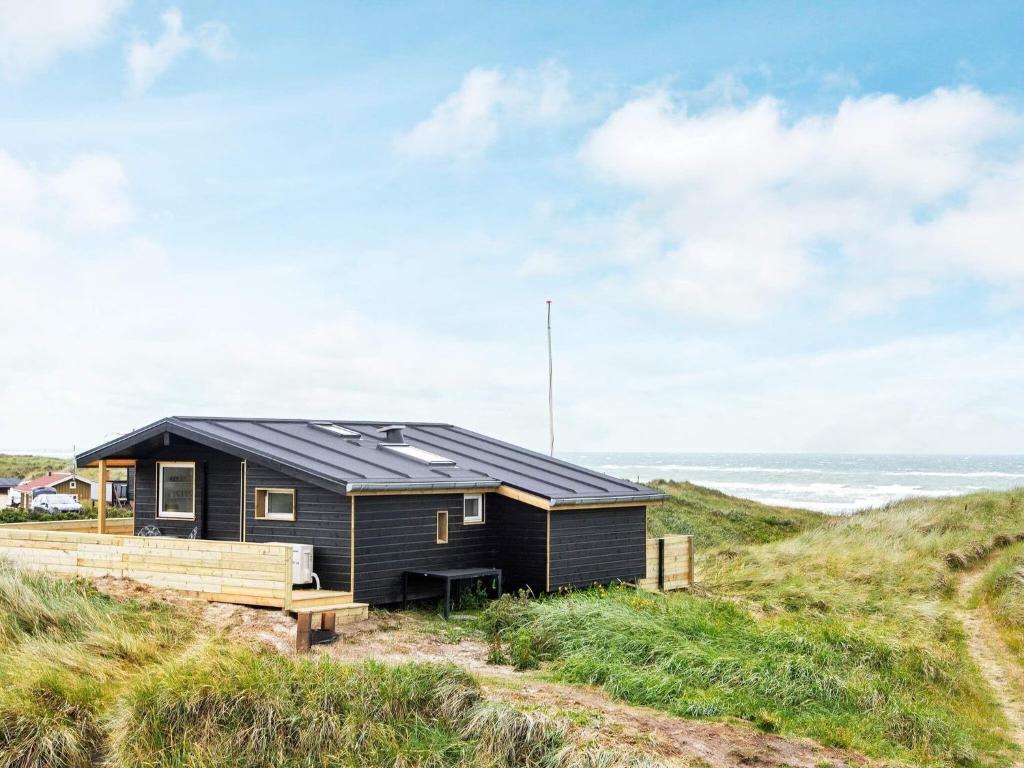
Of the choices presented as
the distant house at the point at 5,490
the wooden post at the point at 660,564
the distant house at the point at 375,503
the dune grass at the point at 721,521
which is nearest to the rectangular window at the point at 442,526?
the distant house at the point at 375,503

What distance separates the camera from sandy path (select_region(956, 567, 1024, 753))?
1177cm

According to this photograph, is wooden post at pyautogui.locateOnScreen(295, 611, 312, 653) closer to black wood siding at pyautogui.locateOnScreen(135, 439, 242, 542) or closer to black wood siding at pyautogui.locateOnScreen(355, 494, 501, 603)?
black wood siding at pyautogui.locateOnScreen(355, 494, 501, 603)

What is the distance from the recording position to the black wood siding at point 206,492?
54.8ft

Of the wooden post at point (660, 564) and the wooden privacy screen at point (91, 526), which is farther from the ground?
the wooden privacy screen at point (91, 526)

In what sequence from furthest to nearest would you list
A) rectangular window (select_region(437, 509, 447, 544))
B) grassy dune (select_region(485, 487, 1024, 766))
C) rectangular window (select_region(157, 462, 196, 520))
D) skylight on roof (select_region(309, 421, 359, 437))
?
skylight on roof (select_region(309, 421, 359, 437)) < rectangular window (select_region(157, 462, 196, 520)) < rectangular window (select_region(437, 509, 447, 544)) < grassy dune (select_region(485, 487, 1024, 766))

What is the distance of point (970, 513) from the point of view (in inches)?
1175

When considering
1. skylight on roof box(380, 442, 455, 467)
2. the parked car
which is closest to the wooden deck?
skylight on roof box(380, 442, 455, 467)

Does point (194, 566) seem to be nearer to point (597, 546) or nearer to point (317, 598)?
point (317, 598)

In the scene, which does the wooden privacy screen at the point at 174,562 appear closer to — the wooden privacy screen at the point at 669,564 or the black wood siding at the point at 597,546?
the black wood siding at the point at 597,546

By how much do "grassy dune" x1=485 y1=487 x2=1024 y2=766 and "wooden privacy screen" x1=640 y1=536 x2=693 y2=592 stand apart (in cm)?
75

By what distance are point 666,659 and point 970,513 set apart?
2234 centimetres

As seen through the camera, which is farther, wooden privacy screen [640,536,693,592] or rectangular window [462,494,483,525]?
wooden privacy screen [640,536,693,592]

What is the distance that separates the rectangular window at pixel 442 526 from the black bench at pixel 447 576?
0.58m

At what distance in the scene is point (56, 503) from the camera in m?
44.9
